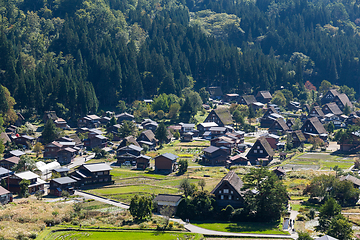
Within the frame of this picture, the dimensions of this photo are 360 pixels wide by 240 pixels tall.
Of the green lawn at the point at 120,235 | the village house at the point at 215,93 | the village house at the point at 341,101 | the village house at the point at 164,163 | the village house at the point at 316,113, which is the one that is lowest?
the green lawn at the point at 120,235

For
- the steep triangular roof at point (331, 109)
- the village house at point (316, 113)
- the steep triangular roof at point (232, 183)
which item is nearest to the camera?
the steep triangular roof at point (232, 183)

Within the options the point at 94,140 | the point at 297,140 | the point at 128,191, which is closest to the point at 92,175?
the point at 128,191

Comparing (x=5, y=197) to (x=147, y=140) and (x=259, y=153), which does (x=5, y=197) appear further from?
(x=259, y=153)

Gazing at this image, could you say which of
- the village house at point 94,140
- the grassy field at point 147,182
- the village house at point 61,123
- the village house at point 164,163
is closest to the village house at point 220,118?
the village house at point 94,140

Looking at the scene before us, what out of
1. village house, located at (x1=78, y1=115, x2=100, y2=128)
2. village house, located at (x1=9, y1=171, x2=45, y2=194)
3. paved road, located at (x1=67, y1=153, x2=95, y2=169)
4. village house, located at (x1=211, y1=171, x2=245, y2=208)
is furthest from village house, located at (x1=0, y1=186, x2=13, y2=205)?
village house, located at (x1=78, y1=115, x2=100, y2=128)

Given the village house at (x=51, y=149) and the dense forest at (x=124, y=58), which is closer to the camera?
the village house at (x=51, y=149)

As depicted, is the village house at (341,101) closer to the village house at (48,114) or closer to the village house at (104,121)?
the village house at (104,121)

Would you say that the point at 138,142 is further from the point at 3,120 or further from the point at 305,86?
the point at 305,86
